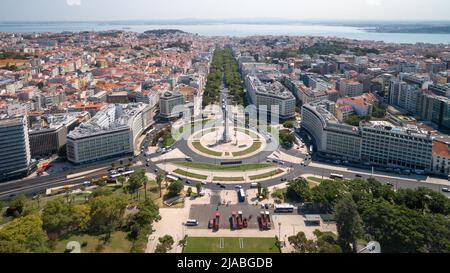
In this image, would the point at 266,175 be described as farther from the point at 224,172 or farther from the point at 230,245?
the point at 230,245

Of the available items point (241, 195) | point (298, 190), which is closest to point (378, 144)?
point (298, 190)

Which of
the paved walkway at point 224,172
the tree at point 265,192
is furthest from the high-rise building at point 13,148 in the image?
the tree at point 265,192

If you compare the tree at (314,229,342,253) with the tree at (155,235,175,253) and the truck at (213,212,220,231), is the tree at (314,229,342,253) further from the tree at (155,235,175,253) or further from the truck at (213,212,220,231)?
the tree at (155,235,175,253)

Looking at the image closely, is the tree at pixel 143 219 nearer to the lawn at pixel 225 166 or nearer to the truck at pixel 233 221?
the truck at pixel 233 221

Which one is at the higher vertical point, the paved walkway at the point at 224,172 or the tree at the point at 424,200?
the tree at the point at 424,200

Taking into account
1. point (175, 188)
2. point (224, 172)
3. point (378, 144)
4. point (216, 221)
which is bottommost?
point (216, 221)
